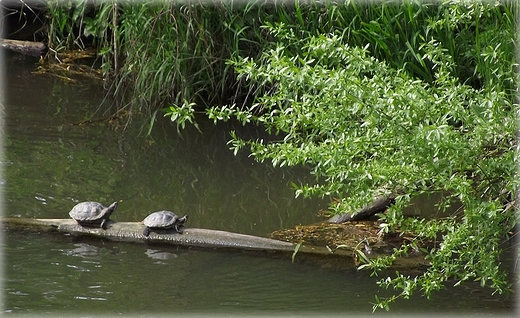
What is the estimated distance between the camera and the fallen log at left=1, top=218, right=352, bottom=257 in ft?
14.5

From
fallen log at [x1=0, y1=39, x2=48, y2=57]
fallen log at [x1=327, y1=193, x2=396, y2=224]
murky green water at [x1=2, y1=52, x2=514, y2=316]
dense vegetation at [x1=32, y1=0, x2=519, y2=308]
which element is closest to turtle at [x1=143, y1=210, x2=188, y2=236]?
murky green water at [x1=2, y1=52, x2=514, y2=316]

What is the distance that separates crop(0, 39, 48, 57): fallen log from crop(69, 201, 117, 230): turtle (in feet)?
13.3

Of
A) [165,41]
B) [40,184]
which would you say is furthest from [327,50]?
[165,41]

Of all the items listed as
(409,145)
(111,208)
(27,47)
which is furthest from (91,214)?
(27,47)

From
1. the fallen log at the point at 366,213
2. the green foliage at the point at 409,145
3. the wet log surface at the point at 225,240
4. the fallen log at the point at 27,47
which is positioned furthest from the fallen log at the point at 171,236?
the fallen log at the point at 27,47

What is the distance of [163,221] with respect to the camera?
14.8 ft

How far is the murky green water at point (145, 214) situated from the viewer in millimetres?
3812

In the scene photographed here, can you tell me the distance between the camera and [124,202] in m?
5.08

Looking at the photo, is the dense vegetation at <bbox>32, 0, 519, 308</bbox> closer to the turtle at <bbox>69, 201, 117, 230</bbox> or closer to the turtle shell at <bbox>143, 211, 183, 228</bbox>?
the turtle shell at <bbox>143, 211, 183, 228</bbox>

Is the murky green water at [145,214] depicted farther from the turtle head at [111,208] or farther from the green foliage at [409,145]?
the green foliage at [409,145]

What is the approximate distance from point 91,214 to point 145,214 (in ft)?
1.47

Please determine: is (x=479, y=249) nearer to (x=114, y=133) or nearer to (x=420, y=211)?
(x=420, y=211)

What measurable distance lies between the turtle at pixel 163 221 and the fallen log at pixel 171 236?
0.11 feet

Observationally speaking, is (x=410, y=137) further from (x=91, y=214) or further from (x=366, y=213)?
(x=91, y=214)
